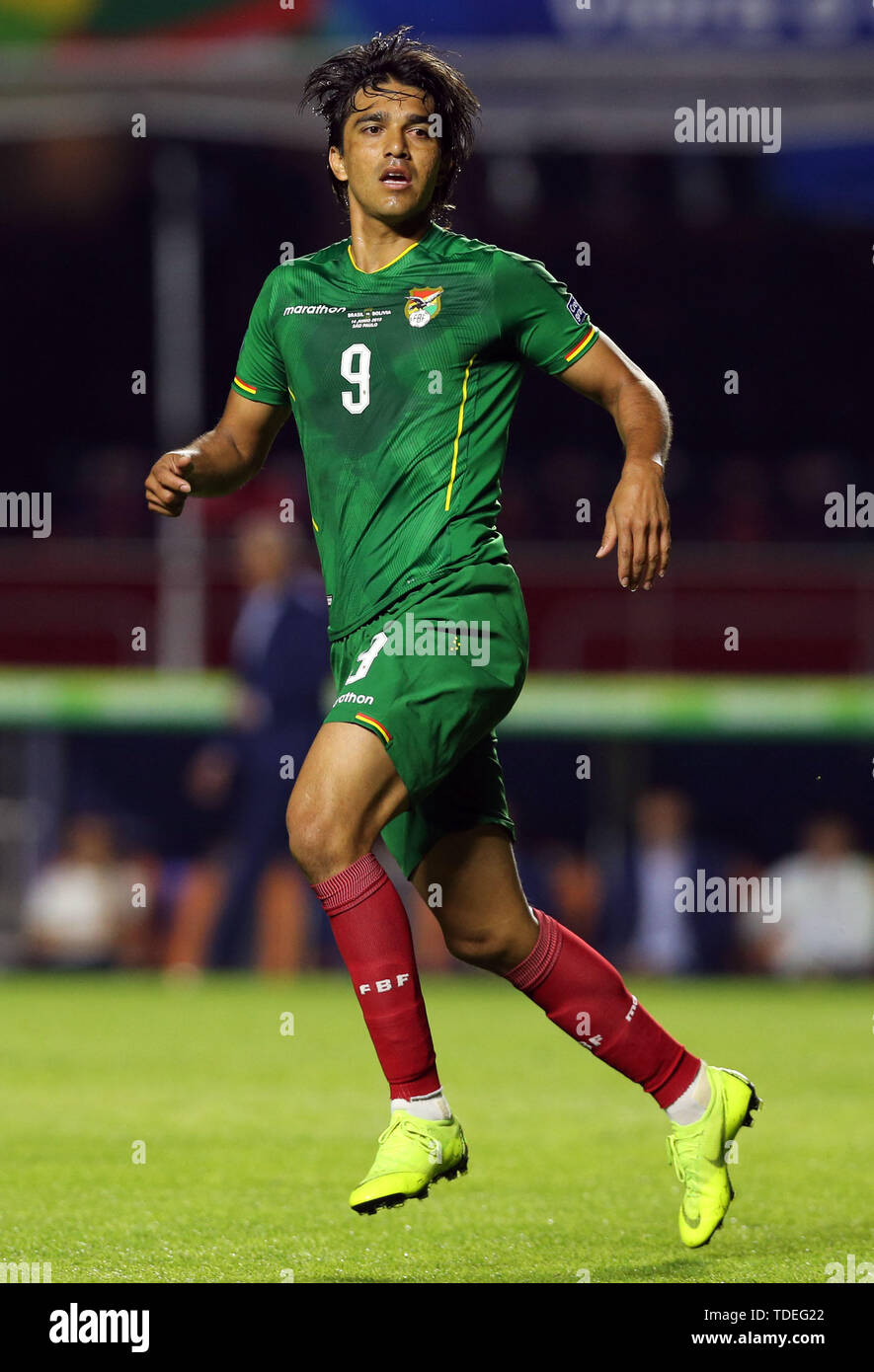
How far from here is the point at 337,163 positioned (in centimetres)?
462

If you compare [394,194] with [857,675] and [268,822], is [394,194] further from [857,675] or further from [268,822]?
[857,675]

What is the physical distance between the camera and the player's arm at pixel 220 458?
445cm

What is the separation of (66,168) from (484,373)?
21954 mm

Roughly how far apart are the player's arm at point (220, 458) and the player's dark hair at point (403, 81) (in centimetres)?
57

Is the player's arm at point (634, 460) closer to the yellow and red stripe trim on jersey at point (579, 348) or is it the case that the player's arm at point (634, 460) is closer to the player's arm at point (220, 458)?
the yellow and red stripe trim on jersey at point (579, 348)

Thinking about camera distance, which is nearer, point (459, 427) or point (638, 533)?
point (638, 533)

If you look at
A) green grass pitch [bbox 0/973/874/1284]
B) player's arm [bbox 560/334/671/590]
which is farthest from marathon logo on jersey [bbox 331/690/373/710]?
green grass pitch [bbox 0/973/874/1284]

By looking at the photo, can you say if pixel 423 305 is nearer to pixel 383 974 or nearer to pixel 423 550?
pixel 423 550

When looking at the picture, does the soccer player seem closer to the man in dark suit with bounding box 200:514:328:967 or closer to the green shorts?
the green shorts

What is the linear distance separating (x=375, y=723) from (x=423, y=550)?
1.33 feet

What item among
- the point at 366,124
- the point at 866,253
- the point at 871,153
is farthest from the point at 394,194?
the point at 866,253

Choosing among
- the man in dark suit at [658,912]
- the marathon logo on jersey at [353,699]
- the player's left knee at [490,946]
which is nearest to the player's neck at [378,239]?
the marathon logo on jersey at [353,699]

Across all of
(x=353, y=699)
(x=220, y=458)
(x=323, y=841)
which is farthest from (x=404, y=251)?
(x=323, y=841)

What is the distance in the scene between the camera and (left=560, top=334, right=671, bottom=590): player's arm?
4.12 meters
